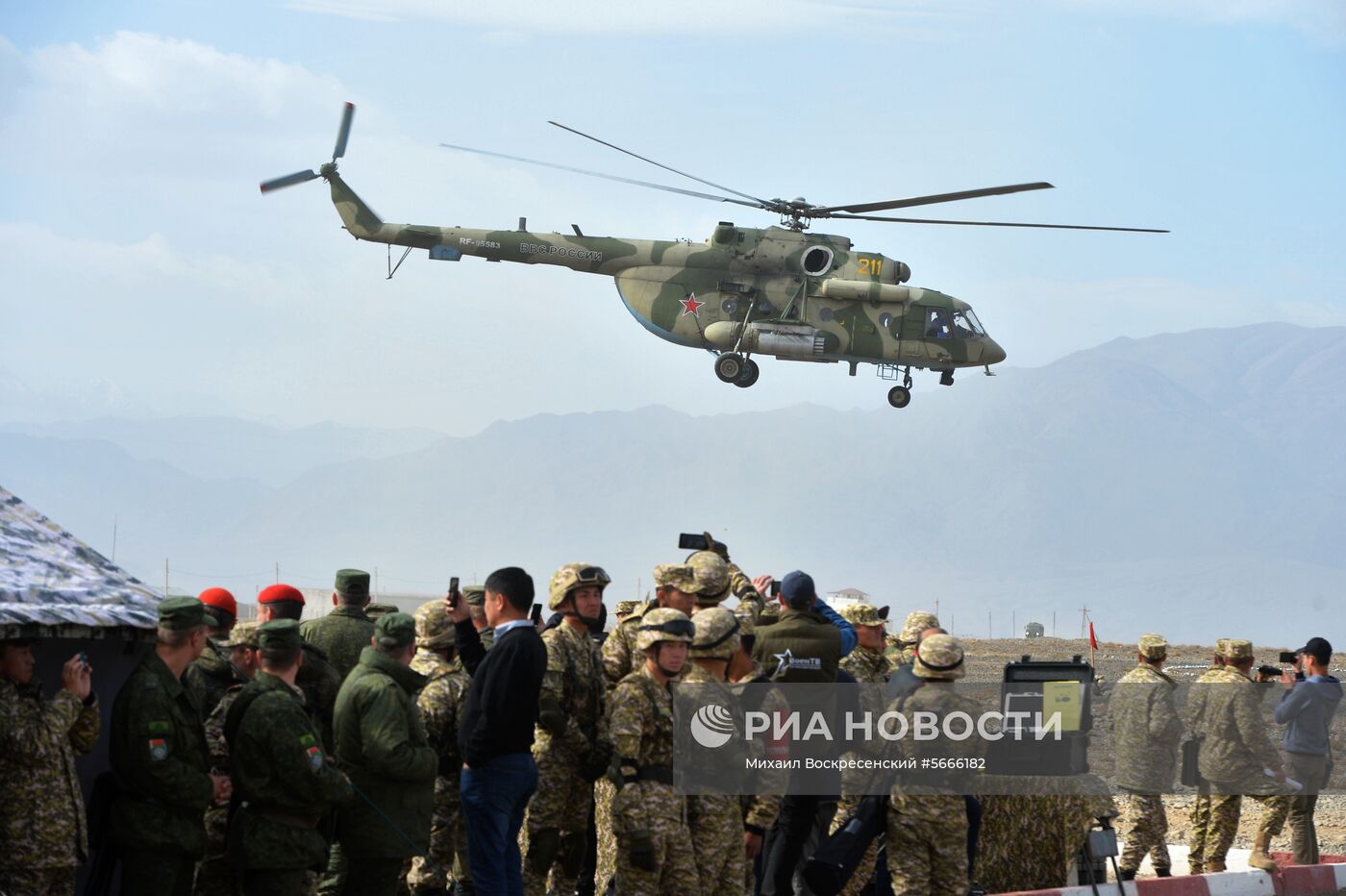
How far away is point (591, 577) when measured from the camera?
780 centimetres

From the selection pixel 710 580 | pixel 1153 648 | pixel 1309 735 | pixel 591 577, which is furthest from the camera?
pixel 1309 735

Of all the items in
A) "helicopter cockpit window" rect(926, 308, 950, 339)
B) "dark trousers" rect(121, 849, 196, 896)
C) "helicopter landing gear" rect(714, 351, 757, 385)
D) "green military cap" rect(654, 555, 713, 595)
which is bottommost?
"dark trousers" rect(121, 849, 196, 896)

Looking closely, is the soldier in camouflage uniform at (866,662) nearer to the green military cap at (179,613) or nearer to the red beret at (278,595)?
the red beret at (278,595)

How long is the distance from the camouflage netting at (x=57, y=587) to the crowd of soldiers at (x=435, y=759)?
178 mm

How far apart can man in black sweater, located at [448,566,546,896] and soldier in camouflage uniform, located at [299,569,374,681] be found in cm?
117

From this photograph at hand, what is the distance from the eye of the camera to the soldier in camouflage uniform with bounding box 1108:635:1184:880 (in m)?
10.7

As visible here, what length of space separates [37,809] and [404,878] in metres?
2.45

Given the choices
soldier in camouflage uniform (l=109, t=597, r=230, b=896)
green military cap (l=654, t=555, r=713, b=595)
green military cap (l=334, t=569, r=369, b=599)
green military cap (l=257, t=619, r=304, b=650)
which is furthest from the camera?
green military cap (l=334, t=569, r=369, b=599)

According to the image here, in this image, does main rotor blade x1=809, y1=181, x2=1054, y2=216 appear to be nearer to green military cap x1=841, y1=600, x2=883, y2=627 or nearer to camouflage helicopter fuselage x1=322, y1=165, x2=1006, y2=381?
camouflage helicopter fuselage x1=322, y1=165, x2=1006, y2=381

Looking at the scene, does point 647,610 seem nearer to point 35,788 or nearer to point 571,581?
point 571,581

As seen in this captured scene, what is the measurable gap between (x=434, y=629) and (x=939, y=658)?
259 centimetres

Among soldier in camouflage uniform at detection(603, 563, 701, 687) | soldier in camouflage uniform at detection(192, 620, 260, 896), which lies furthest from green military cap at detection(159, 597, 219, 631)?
soldier in camouflage uniform at detection(603, 563, 701, 687)

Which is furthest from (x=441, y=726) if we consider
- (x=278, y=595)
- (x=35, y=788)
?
(x=35, y=788)

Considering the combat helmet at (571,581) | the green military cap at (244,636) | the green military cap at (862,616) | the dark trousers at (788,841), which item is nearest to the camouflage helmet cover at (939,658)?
the dark trousers at (788,841)
